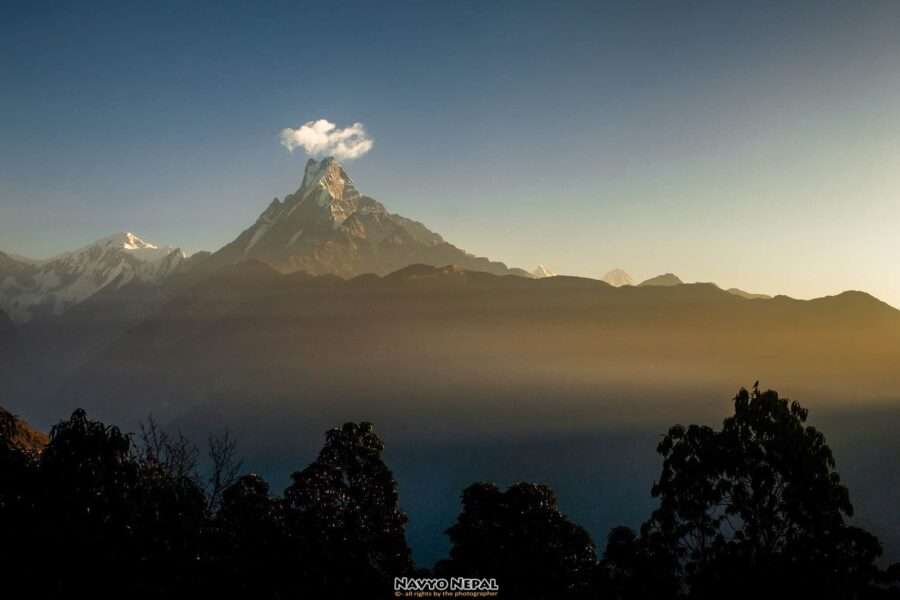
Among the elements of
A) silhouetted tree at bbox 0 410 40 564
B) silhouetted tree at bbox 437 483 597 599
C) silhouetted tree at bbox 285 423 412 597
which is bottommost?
silhouetted tree at bbox 437 483 597 599

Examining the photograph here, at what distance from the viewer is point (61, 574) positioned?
1538cm

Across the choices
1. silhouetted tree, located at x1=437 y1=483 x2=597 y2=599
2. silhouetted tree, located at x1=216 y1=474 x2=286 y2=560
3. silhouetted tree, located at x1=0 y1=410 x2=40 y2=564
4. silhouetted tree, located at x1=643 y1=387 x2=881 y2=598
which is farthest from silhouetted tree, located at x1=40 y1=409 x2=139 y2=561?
silhouetted tree, located at x1=643 y1=387 x2=881 y2=598

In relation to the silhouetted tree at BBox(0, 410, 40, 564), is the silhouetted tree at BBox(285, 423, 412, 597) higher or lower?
lower

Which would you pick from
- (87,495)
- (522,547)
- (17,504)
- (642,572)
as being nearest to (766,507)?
(642,572)

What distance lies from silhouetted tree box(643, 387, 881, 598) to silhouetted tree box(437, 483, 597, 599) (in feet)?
22.0

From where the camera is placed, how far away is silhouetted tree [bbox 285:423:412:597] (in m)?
22.4

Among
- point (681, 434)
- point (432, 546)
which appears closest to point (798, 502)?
point (681, 434)

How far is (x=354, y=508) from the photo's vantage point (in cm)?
3234

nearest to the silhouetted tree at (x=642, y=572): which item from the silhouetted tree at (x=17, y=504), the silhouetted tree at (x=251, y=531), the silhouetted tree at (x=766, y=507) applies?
the silhouetted tree at (x=766, y=507)

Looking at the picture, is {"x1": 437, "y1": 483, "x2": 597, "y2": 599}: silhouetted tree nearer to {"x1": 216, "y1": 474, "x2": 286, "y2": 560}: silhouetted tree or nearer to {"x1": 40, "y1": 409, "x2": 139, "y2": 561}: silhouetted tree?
{"x1": 216, "y1": 474, "x2": 286, "y2": 560}: silhouetted tree

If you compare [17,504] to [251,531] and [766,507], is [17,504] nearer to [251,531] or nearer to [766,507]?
[251,531]

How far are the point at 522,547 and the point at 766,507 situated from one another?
13.3 meters

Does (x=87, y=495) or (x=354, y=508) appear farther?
(x=354, y=508)

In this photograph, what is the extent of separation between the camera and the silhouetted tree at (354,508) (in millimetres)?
22391
